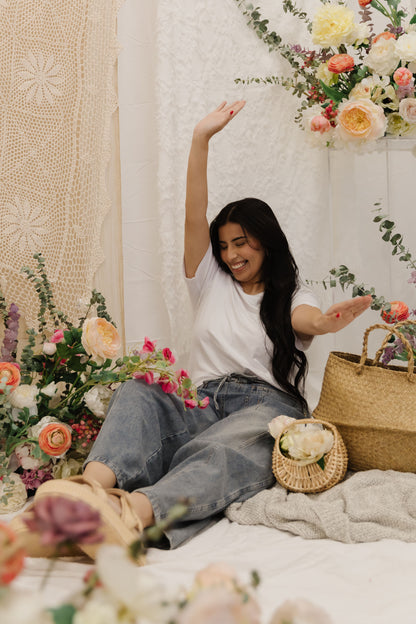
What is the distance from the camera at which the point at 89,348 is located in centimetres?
142

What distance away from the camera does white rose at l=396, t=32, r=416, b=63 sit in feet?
5.03

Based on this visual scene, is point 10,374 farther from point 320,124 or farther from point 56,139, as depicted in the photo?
point 320,124

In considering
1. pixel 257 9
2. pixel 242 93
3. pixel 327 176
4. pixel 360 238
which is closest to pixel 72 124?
pixel 242 93

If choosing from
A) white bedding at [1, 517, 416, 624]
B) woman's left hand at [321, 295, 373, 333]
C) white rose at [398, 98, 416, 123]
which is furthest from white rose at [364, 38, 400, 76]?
white bedding at [1, 517, 416, 624]

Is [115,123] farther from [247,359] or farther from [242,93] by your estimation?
[247,359]

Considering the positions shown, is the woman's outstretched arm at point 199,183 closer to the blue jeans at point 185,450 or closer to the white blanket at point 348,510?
the blue jeans at point 185,450

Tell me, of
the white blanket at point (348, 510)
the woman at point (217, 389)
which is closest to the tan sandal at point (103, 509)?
the woman at point (217, 389)

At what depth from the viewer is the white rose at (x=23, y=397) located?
144 cm

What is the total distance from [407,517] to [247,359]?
0.65 m

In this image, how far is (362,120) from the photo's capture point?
5.14 feet

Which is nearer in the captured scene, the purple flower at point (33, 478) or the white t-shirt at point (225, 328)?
the purple flower at point (33, 478)

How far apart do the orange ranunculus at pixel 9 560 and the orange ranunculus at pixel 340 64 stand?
58.4 inches

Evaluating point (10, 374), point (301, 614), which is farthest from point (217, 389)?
point (301, 614)

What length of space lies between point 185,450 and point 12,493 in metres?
0.40
